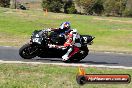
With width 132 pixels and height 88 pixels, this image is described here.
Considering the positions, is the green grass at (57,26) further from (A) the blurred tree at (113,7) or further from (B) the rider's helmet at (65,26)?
(A) the blurred tree at (113,7)

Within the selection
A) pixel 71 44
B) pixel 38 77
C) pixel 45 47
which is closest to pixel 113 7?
pixel 71 44

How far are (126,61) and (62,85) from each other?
8894 millimetres

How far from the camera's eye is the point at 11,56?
62.9 feet

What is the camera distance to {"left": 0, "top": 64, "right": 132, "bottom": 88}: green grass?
471 inches

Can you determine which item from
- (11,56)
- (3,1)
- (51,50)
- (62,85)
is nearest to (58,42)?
(51,50)

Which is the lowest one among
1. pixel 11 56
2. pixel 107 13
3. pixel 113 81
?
pixel 107 13

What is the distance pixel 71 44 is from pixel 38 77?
525 centimetres

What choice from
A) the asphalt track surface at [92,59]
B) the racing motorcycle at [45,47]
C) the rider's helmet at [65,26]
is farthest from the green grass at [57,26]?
the rider's helmet at [65,26]

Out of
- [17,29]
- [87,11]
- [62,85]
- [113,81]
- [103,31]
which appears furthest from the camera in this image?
[87,11]

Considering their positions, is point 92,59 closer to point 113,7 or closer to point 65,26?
point 65,26

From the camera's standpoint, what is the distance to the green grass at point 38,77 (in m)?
12.0

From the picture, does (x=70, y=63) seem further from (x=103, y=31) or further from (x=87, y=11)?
(x=87, y=11)

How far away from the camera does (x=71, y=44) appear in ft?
60.4

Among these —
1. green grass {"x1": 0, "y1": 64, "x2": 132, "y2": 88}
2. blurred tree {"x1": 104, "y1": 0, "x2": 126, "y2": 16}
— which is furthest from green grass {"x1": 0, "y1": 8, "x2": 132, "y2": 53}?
blurred tree {"x1": 104, "y1": 0, "x2": 126, "y2": 16}
